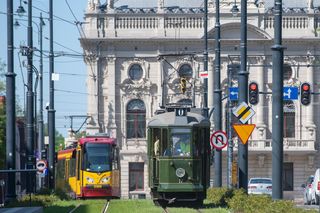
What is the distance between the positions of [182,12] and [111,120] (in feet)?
36.4

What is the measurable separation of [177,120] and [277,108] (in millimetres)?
8545

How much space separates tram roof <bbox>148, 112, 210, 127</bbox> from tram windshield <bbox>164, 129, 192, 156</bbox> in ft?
0.91

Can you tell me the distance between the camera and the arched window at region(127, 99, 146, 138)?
9869cm

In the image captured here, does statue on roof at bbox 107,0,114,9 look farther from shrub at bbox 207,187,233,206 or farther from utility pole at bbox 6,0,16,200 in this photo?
utility pole at bbox 6,0,16,200

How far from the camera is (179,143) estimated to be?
3866 cm

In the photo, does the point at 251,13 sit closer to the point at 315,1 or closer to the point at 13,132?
the point at 315,1

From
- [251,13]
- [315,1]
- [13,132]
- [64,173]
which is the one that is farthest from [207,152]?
[315,1]

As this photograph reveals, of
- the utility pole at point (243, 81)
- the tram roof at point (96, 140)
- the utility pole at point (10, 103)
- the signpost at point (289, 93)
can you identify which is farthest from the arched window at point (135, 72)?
the utility pole at point (10, 103)

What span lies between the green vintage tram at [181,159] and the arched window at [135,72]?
195 ft

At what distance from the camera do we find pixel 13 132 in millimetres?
39875

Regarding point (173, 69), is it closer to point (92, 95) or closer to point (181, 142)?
point (92, 95)

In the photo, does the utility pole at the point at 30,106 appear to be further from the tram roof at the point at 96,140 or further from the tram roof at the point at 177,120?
the tram roof at the point at 177,120

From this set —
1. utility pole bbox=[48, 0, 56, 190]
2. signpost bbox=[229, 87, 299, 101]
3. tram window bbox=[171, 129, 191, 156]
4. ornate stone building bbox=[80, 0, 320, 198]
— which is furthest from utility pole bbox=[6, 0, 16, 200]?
ornate stone building bbox=[80, 0, 320, 198]

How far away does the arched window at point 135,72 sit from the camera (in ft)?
323
